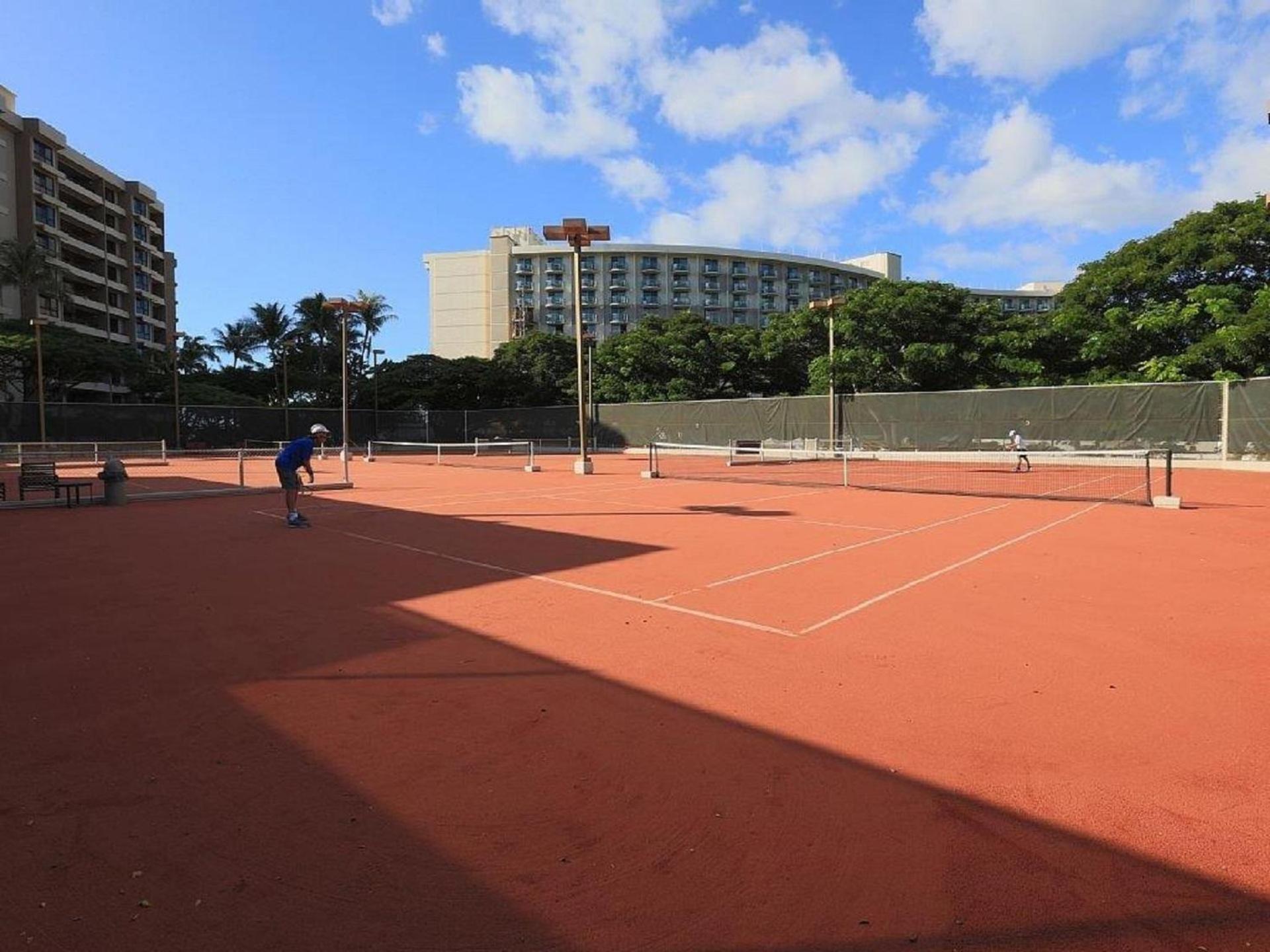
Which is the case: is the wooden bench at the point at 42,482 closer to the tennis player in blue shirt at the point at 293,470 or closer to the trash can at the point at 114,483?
the trash can at the point at 114,483

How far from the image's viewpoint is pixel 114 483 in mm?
Result: 16203

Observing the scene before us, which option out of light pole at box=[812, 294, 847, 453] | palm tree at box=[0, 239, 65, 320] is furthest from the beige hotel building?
light pole at box=[812, 294, 847, 453]

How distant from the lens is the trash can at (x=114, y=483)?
16047 mm

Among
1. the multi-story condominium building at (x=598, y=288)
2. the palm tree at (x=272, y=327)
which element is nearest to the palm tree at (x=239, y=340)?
the palm tree at (x=272, y=327)

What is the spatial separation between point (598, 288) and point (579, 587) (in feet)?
359

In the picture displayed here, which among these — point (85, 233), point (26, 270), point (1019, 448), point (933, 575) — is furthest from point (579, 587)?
point (85, 233)

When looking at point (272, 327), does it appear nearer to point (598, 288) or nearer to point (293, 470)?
point (598, 288)

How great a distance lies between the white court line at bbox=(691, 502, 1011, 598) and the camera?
8.09 meters

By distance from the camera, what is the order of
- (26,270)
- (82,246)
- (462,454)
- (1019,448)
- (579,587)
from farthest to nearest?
(82,246) < (26,270) < (462,454) < (1019,448) < (579,587)

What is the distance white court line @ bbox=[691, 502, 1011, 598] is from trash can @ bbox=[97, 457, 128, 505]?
13.8 metres

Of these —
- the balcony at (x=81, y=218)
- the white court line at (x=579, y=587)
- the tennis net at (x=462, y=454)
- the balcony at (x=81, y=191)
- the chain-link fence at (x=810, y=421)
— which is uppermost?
the balcony at (x=81, y=191)

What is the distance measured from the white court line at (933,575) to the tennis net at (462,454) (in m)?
17.4

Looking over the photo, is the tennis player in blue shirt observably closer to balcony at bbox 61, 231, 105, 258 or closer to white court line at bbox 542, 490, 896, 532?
white court line at bbox 542, 490, 896, 532

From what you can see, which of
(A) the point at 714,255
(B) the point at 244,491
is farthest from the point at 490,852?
(A) the point at 714,255
